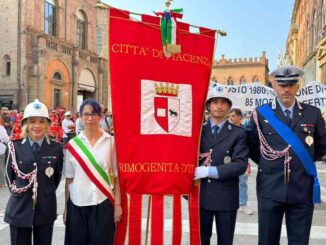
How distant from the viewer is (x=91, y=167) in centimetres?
322

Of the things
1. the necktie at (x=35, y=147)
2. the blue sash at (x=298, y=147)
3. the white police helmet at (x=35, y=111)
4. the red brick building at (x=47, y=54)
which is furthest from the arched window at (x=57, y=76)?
the blue sash at (x=298, y=147)

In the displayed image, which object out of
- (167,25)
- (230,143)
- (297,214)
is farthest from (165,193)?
(167,25)

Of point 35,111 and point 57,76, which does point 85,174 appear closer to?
point 35,111

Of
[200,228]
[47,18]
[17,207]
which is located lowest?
[200,228]

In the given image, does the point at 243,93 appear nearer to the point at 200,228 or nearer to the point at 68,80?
the point at 200,228

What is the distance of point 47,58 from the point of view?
2483cm

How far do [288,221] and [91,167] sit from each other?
1.77 m

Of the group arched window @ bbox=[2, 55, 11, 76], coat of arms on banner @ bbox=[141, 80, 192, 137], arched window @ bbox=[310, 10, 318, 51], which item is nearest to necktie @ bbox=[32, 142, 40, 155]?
coat of arms on banner @ bbox=[141, 80, 192, 137]

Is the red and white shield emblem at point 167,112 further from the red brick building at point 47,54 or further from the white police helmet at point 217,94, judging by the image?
the red brick building at point 47,54

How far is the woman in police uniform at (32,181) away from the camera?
314 centimetres

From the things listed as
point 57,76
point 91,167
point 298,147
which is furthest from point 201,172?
point 57,76

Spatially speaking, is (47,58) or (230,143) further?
(47,58)

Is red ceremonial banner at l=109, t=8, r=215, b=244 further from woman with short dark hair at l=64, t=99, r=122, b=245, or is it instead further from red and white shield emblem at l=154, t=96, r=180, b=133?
woman with short dark hair at l=64, t=99, r=122, b=245

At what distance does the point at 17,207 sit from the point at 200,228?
1.60 metres
